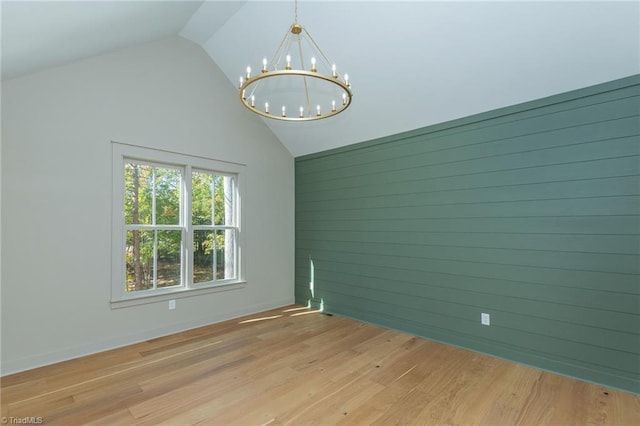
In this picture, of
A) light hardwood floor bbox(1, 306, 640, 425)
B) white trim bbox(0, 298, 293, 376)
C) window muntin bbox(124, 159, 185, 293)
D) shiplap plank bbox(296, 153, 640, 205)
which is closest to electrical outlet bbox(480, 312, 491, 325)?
light hardwood floor bbox(1, 306, 640, 425)

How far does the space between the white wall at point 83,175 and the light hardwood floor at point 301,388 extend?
341 millimetres

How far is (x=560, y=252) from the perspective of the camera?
2.96 m

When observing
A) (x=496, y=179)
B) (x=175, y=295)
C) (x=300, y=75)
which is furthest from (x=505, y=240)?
(x=175, y=295)

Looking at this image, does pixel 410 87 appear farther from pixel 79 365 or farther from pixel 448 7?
pixel 79 365

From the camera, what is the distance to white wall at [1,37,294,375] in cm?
293

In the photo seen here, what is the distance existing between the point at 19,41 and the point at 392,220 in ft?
12.7

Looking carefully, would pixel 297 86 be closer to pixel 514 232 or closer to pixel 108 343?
pixel 514 232

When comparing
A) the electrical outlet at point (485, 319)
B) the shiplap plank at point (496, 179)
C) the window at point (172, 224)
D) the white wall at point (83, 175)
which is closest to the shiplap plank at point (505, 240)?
the shiplap plank at point (496, 179)

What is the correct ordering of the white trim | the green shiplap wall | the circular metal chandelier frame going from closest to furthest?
the circular metal chandelier frame < the green shiplap wall < the white trim

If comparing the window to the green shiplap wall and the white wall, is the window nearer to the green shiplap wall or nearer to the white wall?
the white wall

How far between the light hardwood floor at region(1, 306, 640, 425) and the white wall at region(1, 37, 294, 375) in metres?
0.34

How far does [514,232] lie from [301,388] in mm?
2551

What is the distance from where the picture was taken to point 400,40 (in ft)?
10.4

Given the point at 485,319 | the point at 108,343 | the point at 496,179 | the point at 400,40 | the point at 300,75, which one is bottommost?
the point at 108,343
